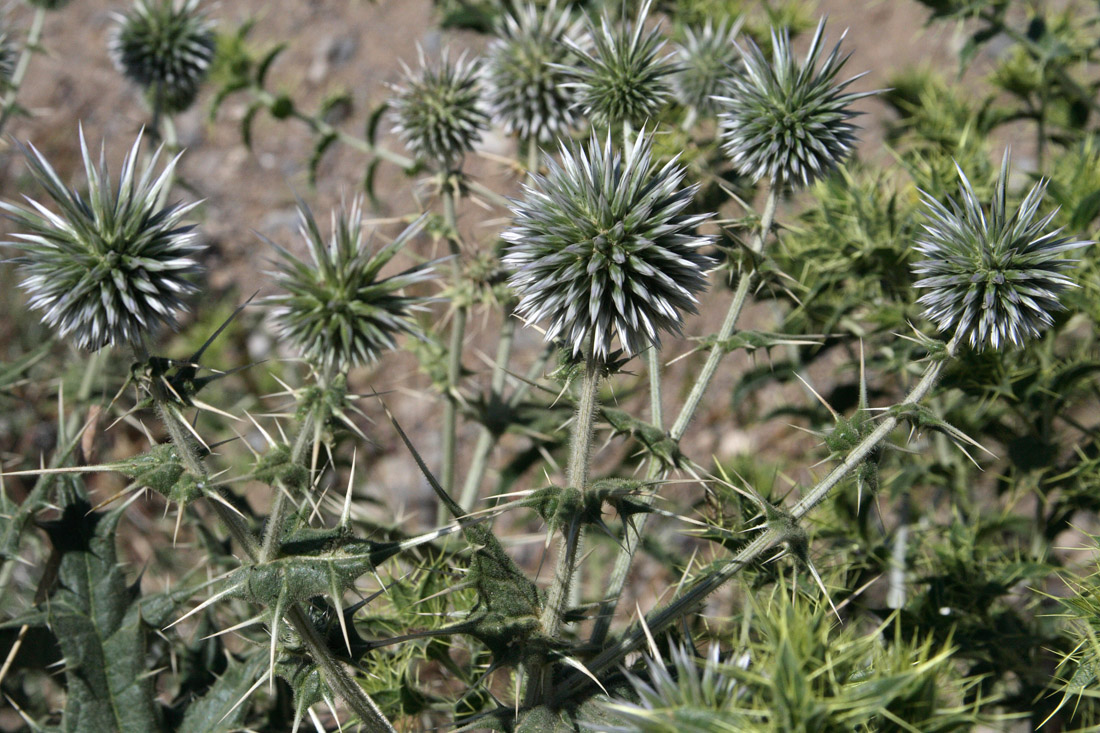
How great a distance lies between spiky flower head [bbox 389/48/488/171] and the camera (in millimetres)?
2959

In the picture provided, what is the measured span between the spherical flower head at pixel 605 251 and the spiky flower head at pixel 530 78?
124 cm

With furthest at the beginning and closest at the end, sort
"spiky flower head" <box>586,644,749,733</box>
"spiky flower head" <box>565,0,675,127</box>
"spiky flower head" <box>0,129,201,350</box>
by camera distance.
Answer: "spiky flower head" <box>565,0,675,127</box>, "spiky flower head" <box>0,129,201,350</box>, "spiky flower head" <box>586,644,749,733</box>

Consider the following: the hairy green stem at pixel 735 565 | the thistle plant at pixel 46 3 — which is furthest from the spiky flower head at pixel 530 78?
the thistle plant at pixel 46 3

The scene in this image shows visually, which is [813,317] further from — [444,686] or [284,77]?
[284,77]

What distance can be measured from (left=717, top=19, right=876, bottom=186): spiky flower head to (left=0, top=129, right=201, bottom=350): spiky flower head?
141 centimetres

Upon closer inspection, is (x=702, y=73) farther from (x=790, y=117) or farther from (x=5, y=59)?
(x=5, y=59)

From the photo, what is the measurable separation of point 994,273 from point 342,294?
56.1 inches

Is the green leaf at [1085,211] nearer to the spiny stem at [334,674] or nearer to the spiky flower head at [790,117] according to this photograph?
the spiky flower head at [790,117]

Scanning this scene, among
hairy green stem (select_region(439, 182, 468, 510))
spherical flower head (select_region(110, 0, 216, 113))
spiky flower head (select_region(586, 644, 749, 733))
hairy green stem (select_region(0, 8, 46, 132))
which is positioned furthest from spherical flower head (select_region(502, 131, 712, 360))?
hairy green stem (select_region(0, 8, 46, 132))

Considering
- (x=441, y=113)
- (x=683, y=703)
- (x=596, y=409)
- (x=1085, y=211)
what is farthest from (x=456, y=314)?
(x=1085, y=211)

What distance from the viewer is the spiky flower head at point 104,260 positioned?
5.57 ft

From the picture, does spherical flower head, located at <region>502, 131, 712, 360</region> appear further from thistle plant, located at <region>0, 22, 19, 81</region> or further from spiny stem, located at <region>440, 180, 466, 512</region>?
thistle plant, located at <region>0, 22, 19, 81</region>

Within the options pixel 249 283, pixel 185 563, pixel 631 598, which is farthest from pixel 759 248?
pixel 249 283

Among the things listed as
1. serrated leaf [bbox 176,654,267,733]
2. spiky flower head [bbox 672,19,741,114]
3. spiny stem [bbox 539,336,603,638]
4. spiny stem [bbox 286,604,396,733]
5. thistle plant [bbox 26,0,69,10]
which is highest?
spiky flower head [bbox 672,19,741,114]
